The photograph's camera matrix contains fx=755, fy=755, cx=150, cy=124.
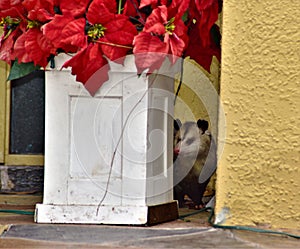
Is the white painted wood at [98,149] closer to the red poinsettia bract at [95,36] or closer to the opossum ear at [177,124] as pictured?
the red poinsettia bract at [95,36]

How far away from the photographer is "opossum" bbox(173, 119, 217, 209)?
7.40 ft

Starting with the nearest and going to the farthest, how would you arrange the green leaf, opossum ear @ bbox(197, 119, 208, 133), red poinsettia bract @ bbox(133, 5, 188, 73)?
red poinsettia bract @ bbox(133, 5, 188, 73) → the green leaf → opossum ear @ bbox(197, 119, 208, 133)

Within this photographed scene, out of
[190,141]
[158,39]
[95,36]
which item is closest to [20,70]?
[95,36]

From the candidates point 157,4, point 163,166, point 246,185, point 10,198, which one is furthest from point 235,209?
point 10,198

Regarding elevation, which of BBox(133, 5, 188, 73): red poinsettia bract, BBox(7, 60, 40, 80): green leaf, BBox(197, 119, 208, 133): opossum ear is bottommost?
BBox(197, 119, 208, 133): opossum ear

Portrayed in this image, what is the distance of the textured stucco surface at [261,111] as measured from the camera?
180 cm

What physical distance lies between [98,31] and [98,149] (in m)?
0.29

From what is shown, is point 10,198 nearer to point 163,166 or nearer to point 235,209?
point 163,166

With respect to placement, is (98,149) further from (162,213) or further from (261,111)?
(261,111)

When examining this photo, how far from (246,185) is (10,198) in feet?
3.03

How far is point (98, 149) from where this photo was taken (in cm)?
184

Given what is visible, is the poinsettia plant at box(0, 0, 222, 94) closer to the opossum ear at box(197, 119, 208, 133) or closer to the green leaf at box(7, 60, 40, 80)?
the green leaf at box(7, 60, 40, 80)

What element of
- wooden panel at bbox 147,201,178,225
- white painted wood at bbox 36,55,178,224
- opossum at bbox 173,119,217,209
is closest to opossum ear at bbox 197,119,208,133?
opossum at bbox 173,119,217,209

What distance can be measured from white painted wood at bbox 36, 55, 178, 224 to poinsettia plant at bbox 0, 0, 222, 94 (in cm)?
A: 6
